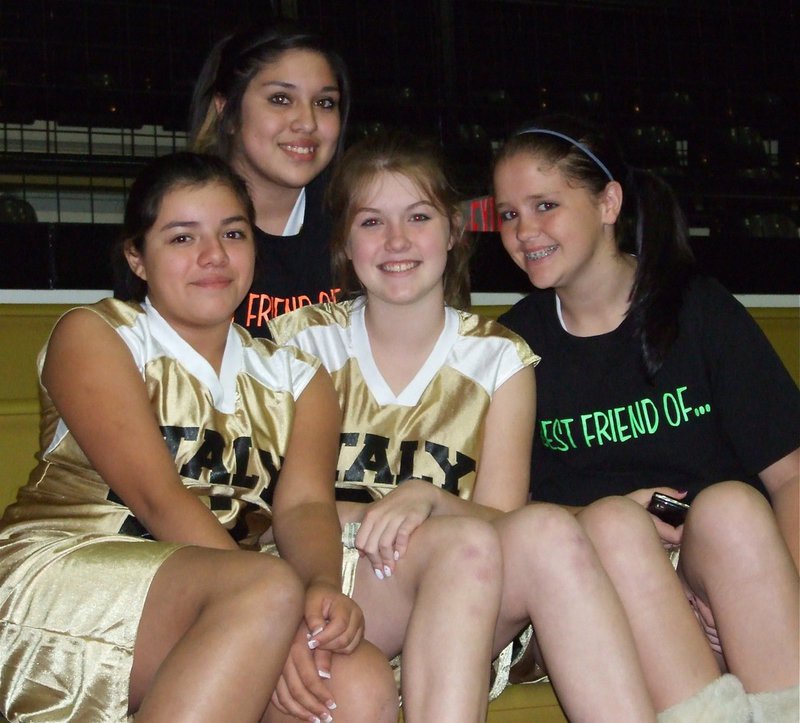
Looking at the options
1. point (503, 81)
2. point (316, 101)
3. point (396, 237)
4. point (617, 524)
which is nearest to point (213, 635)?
point (617, 524)

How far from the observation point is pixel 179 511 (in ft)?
4.46

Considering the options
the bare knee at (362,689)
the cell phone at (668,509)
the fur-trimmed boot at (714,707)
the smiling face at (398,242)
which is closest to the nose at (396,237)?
the smiling face at (398,242)

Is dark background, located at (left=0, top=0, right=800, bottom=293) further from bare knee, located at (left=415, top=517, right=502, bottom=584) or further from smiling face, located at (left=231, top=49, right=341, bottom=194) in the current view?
bare knee, located at (left=415, top=517, right=502, bottom=584)

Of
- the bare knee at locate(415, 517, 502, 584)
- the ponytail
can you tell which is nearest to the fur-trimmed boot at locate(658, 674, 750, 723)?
the bare knee at locate(415, 517, 502, 584)

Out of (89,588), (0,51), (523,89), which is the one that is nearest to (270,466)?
(89,588)

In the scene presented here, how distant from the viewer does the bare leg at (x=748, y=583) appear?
134cm

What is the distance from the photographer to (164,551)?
128cm

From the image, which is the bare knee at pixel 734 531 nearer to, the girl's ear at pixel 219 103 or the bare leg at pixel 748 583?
the bare leg at pixel 748 583

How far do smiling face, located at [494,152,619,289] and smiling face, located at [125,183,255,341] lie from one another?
1.49 feet

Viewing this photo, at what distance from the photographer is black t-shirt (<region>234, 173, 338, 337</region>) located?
1.87 meters

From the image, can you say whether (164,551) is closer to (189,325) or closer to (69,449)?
(69,449)

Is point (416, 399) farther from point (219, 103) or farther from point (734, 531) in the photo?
point (219, 103)

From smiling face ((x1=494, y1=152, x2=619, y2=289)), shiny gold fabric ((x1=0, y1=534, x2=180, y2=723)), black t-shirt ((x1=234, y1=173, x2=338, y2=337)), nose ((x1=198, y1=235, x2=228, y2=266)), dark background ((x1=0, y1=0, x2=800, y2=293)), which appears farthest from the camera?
dark background ((x1=0, y1=0, x2=800, y2=293))

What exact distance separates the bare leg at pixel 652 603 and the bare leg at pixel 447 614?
0.18 meters
